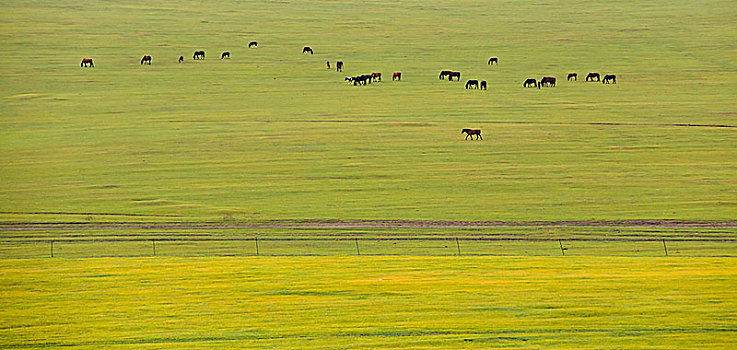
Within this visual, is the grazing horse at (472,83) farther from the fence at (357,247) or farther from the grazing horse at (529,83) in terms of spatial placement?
the fence at (357,247)

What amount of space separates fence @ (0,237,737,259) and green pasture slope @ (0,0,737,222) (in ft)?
11.5

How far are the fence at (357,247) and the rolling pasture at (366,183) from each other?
134 millimetres

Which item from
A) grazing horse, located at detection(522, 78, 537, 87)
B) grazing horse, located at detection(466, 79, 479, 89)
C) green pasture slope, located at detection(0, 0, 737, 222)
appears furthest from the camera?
grazing horse, located at detection(522, 78, 537, 87)

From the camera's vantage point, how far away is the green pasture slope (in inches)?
1543

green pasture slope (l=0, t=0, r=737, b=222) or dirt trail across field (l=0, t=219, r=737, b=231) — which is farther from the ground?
green pasture slope (l=0, t=0, r=737, b=222)

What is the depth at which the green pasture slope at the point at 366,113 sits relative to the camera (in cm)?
3919

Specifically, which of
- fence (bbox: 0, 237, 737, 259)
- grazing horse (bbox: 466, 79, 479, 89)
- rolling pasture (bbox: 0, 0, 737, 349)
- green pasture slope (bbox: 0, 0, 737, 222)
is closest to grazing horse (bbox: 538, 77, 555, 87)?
rolling pasture (bbox: 0, 0, 737, 349)

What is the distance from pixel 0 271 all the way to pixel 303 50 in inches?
2057

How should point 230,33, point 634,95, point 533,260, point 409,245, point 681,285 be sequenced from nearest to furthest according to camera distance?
point 681,285 → point 533,260 → point 409,245 → point 634,95 → point 230,33

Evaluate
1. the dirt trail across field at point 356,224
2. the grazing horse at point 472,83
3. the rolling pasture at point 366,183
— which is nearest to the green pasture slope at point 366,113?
the rolling pasture at point 366,183

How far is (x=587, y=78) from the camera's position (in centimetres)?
6688

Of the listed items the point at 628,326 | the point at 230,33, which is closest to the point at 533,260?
the point at 628,326

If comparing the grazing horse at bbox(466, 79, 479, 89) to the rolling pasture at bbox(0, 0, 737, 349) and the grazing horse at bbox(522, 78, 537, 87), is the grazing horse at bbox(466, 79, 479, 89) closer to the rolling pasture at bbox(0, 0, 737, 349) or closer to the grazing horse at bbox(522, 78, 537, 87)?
the rolling pasture at bbox(0, 0, 737, 349)

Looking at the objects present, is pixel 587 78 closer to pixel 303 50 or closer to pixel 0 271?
pixel 303 50
